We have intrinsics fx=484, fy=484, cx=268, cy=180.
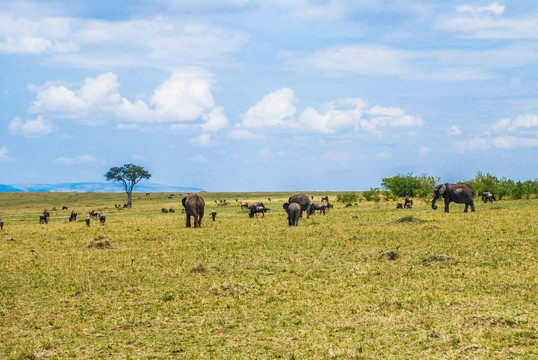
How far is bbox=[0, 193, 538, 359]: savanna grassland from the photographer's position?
9.73 m

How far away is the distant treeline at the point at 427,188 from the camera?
202ft

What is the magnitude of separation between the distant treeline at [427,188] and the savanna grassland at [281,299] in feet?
139

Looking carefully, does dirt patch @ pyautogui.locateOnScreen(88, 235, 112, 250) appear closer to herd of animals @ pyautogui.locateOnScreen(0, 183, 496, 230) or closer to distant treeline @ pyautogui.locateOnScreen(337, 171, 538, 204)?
herd of animals @ pyautogui.locateOnScreen(0, 183, 496, 230)

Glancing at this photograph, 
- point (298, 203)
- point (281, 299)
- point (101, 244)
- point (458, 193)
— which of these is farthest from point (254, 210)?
point (281, 299)

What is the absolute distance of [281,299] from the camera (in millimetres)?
13367

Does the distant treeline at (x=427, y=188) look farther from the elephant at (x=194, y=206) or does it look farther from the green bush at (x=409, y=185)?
the elephant at (x=194, y=206)

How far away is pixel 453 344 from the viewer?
30.2 feet

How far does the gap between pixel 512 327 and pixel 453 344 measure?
161 centimetres

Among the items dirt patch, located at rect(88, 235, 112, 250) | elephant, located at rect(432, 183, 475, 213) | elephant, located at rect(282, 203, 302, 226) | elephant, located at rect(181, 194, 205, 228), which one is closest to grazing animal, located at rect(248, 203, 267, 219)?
elephant, located at rect(181, 194, 205, 228)

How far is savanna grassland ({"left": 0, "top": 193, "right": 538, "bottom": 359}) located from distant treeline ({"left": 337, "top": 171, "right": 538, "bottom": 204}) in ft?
139

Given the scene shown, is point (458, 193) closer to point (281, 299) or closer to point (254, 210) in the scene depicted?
point (254, 210)

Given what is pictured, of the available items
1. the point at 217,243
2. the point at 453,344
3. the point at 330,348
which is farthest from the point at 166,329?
the point at 217,243

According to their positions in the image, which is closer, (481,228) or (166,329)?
(166,329)

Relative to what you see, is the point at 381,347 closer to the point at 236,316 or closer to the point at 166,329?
the point at 236,316
